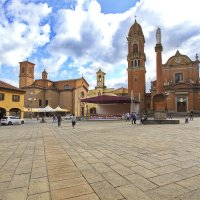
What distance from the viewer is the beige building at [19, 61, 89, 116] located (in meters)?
57.7

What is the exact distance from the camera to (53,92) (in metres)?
61.2

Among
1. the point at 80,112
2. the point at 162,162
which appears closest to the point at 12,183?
the point at 162,162

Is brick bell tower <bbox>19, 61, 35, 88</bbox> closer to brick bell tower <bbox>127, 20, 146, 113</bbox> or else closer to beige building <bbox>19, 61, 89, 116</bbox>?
beige building <bbox>19, 61, 89, 116</bbox>

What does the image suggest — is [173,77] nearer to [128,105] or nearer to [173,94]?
[173,94]

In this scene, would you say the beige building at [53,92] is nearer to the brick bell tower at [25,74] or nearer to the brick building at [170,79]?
the brick bell tower at [25,74]

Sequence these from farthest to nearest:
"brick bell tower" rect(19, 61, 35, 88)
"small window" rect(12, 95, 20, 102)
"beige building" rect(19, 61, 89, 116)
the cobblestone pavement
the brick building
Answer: "brick bell tower" rect(19, 61, 35, 88)
"beige building" rect(19, 61, 89, 116)
the brick building
"small window" rect(12, 95, 20, 102)
the cobblestone pavement

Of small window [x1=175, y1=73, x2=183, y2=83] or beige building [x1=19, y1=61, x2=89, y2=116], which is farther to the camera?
beige building [x1=19, y1=61, x2=89, y2=116]

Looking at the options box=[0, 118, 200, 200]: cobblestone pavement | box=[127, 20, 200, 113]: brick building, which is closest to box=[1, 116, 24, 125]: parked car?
box=[0, 118, 200, 200]: cobblestone pavement

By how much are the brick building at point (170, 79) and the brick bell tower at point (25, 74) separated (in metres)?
33.4

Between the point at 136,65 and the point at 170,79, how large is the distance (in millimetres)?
9566

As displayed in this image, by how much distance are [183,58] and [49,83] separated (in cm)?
4053

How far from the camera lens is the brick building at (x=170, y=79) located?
45.3m

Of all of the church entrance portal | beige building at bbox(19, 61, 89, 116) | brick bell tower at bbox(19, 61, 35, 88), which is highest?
brick bell tower at bbox(19, 61, 35, 88)

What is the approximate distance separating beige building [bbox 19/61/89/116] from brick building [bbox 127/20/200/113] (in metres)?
17.3
